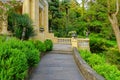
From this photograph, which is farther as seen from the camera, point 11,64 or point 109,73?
point 109,73

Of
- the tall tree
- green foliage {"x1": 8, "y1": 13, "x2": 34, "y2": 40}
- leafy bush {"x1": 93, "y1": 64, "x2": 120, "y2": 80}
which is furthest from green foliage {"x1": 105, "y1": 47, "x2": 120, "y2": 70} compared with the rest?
leafy bush {"x1": 93, "y1": 64, "x2": 120, "y2": 80}

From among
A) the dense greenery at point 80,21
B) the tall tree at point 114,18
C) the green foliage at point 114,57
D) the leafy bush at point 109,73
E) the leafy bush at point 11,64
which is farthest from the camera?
the dense greenery at point 80,21

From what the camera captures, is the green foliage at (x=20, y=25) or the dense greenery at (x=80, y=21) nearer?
the green foliage at (x=20, y=25)

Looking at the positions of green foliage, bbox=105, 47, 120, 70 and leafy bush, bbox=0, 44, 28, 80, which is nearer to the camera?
leafy bush, bbox=0, 44, 28, 80

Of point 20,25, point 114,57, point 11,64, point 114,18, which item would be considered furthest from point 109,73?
point 114,18

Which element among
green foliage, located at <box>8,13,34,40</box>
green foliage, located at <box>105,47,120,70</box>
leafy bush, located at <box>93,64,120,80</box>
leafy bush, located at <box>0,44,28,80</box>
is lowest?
green foliage, located at <box>105,47,120,70</box>

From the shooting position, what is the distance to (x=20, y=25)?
20.2 metres

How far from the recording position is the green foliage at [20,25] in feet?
65.1

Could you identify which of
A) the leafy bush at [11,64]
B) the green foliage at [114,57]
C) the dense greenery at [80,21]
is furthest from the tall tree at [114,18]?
the leafy bush at [11,64]

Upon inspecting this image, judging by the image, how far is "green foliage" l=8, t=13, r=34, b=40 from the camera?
19.8 m

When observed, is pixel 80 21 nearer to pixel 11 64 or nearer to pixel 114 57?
pixel 114 57

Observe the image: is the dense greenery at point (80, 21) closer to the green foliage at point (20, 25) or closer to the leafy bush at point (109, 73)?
the green foliage at point (20, 25)

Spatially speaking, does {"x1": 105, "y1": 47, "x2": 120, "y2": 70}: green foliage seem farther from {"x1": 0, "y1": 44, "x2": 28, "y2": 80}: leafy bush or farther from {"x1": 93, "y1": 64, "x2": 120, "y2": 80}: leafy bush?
{"x1": 0, "y1": 44, "x2": 28, "y2": 80}: leafy bush

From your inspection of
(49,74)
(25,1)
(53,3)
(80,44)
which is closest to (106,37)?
(53,3)
